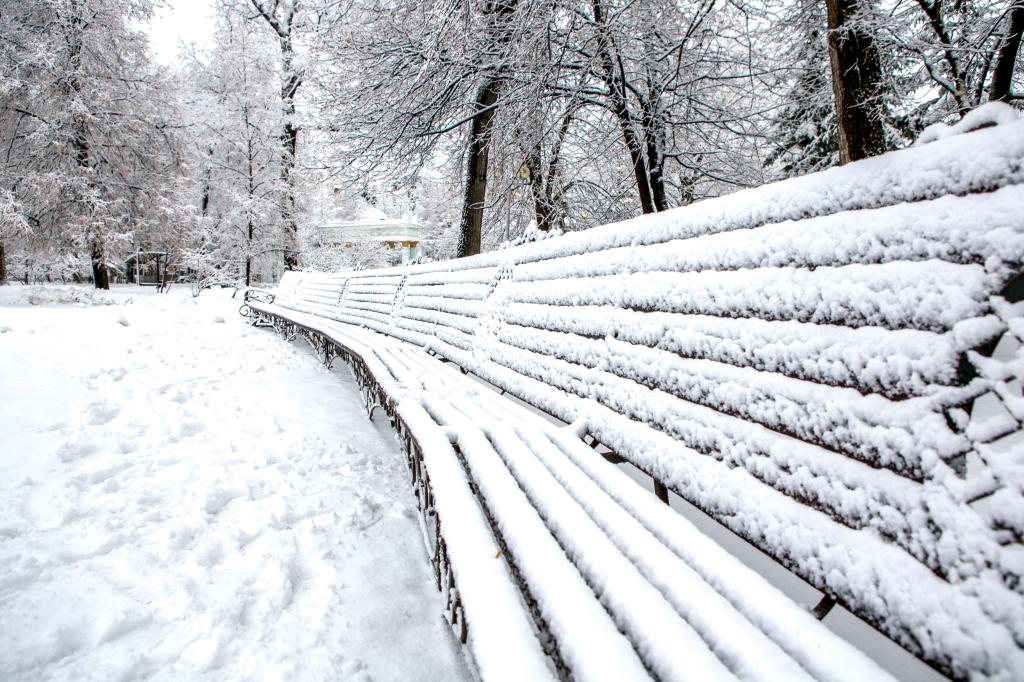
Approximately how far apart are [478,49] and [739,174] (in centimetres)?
360

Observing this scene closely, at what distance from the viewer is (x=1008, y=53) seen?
5.05 meters

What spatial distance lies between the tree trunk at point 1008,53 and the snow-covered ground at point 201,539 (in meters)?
6.24

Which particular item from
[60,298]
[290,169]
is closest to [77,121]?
[60,298]

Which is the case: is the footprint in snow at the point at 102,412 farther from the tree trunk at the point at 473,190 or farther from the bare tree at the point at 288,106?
the bare tree at the point at 288,106

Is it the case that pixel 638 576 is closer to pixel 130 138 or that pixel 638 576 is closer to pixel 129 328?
pixel 129 328

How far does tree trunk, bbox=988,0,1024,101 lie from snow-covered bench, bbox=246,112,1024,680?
526 centimetres

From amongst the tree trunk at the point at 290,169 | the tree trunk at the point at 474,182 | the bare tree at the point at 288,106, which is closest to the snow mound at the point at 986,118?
the tree trunk at the point at 474,182

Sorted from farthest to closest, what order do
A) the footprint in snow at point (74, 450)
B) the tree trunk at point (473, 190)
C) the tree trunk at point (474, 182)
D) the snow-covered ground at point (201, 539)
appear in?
the tree trunk at point (473, 190) → the tree trunk at point (474, 182) → the footprint in snow at point (74, 450) → the snow-covered ground at point (201, 539)

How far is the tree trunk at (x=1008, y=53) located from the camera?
4680 mm

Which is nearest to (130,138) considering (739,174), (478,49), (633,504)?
(478,49)

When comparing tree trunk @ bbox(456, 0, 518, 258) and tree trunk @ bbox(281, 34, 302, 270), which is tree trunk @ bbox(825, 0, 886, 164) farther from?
tree trunk @ bbox(281, 34, 302, 270)

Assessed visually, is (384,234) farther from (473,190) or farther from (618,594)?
(618,594)

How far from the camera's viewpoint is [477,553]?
3.90ft

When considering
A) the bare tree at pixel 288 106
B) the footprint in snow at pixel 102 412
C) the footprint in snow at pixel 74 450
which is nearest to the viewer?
the footprint in snow at pixel 74 450
